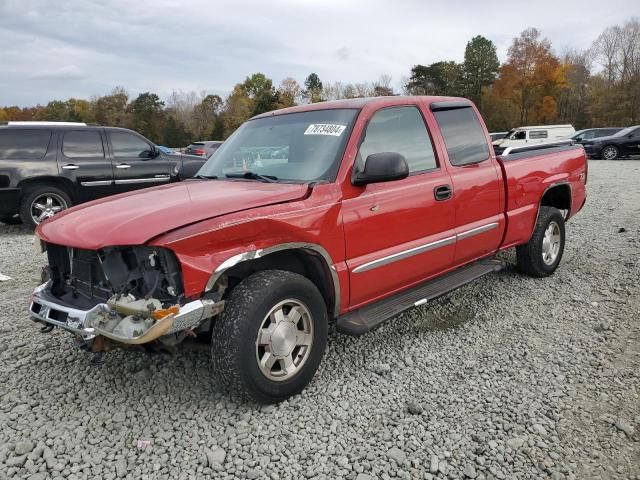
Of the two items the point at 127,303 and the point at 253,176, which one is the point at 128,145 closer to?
the point at 253,176

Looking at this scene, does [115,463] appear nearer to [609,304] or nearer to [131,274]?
[131,274]

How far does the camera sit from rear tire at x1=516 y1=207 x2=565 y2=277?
16.8ft

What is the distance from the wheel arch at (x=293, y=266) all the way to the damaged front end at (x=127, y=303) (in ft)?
0.70

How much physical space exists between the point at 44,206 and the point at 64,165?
0.77 m

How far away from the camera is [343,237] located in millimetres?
3191

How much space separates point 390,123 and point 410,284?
1.26 meters

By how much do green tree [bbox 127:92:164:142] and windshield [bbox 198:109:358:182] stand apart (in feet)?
180

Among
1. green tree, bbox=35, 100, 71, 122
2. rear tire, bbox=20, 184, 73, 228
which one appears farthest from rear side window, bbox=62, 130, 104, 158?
green tree, bbox=35, 100, 71, 122

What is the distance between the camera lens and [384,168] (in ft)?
10.3

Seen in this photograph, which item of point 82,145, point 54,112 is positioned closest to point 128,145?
point 82,145

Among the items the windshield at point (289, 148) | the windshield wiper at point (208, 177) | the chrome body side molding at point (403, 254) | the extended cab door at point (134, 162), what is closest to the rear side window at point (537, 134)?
the extended cab door at point (134, 162)

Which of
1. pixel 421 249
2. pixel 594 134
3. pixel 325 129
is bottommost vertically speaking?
pixel 421 249

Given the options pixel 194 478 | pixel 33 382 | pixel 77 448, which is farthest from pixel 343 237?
pixel 33 382

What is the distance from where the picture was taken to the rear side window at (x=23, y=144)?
7891 millimetres
